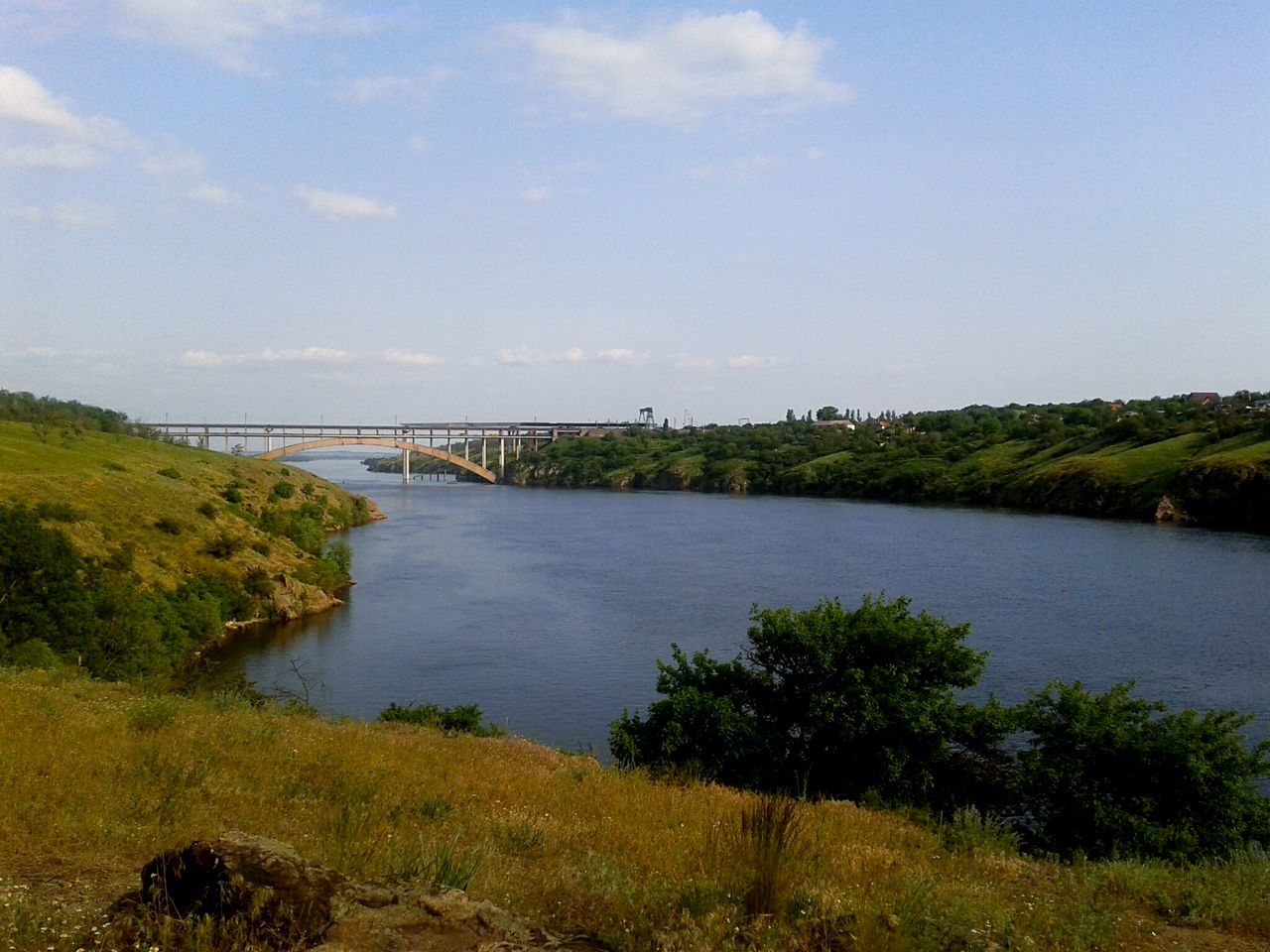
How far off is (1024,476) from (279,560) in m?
72.0

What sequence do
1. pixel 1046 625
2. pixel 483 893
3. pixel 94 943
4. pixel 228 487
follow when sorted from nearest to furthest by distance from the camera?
pixel 94 943, pixel 483 893, pixel 1046 625, pixel 228 487

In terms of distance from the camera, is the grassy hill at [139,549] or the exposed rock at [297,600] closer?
the grassy hill at [139,549]

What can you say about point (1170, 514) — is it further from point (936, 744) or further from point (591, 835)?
point (591, 835)

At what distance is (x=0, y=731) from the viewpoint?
27.2 feet

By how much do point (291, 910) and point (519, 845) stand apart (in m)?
3.12

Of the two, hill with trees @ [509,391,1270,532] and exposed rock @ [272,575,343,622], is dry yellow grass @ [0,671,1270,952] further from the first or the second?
hill with trees @ [509,391,1270,532]

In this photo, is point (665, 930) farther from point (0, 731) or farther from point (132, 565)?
point (132, 565)

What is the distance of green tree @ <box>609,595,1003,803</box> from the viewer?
15.4 metres

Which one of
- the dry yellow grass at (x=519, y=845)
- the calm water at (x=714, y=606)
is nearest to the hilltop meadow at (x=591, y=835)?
the dry yellow grass at (x=519, y=845)

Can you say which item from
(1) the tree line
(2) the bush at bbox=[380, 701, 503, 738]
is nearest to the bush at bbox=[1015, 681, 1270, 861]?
(1) the tree line

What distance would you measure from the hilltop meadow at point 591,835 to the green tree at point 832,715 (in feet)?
0.31

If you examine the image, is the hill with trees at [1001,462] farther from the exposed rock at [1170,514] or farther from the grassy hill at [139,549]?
the grassy hill at [139,549]

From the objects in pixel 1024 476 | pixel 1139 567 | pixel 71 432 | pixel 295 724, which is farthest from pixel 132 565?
pixel 1024 476

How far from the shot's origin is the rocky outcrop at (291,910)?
4.19m
